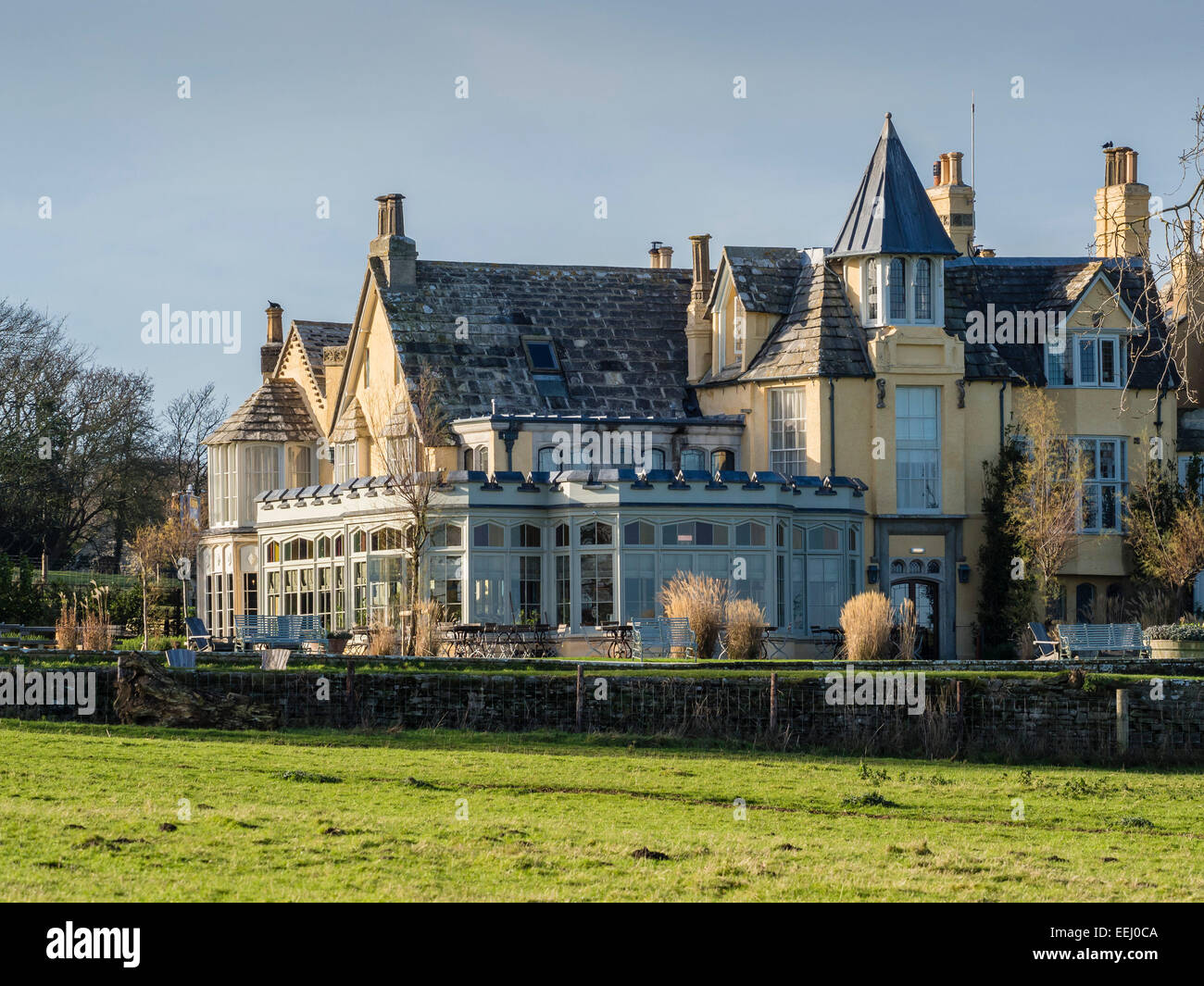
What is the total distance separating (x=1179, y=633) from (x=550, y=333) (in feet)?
61.0

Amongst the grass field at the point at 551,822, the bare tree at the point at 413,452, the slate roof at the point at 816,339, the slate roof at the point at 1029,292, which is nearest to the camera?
the grass field at the point at 551,822

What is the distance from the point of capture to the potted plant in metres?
32.0

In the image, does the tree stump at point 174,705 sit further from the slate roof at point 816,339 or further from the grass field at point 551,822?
the slate roof at point 816,339

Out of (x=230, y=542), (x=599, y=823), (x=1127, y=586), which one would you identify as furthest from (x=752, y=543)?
(x=599, y=823)

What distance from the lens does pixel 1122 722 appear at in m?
23.8

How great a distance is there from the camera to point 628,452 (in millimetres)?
42344

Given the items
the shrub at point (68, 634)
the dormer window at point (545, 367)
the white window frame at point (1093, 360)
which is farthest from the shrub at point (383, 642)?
the white window frame at point (1093, 360)

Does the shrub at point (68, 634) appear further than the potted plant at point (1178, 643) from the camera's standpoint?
Yes

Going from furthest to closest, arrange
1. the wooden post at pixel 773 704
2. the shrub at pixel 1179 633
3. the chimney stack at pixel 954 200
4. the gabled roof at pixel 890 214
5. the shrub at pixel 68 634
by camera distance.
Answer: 1. the chimney stack at pixel 954 200
2. the gabled roof at pixel 890 214
3. the shrub at pixel 68 634
4. the shrub at pixel 1179 633
5. the wooden post at pixel 773 704

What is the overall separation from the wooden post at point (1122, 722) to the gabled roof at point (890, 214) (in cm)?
1985

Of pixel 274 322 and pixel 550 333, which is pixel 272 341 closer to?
pixel 274 322

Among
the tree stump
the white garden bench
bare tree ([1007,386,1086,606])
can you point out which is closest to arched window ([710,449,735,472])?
bare tree ([1007,386,1086,606])

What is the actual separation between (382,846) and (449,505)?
2384 cm

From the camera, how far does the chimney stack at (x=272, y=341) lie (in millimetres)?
58031
